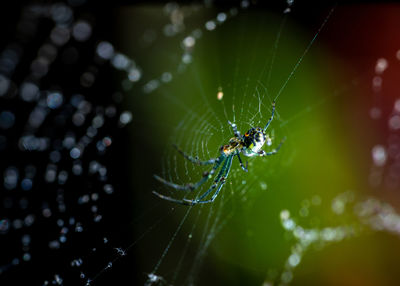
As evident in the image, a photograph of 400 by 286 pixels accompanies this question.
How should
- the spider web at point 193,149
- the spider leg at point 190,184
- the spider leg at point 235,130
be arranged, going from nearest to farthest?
the spider web at point 193,149
the spider leg at point 190,184
the spider leg at point 235,130

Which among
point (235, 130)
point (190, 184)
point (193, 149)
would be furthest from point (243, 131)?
point (190, 184)

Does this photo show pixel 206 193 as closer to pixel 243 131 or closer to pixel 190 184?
pixel 190 184

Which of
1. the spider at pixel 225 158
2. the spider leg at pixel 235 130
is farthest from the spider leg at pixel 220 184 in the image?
the spider leg at pixel 235 130

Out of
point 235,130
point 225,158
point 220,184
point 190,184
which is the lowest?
point 190,184

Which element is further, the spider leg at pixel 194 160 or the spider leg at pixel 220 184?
the spider leg at pixel 220 184

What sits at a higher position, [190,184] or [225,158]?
[225,158]

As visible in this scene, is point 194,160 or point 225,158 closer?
point 194,160

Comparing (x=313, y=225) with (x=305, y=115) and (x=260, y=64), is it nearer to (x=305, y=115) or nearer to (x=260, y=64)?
(x=305, y=115)

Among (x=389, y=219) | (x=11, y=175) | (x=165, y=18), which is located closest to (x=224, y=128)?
(x=165, y=18)

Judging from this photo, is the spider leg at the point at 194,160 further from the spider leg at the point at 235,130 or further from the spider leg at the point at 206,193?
the spider leg at the point at 235,130
